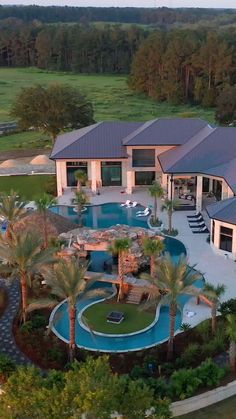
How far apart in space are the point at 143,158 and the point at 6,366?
27077 mm

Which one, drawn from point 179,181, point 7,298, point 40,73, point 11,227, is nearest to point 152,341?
point 7,298

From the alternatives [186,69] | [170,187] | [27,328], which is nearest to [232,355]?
[27,328]

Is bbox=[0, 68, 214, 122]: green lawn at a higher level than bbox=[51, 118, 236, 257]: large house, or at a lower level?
lower

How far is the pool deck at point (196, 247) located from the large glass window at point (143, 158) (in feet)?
7.52

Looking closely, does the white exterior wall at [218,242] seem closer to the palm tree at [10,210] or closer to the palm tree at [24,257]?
the palm tree at [24,257]

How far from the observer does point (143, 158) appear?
45000mm

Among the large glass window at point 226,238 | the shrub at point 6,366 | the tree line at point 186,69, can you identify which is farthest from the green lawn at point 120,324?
the tree line at point 186,69

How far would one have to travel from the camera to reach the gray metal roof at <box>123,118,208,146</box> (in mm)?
44344

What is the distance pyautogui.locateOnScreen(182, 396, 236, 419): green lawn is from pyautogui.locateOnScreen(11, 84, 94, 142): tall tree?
43.2 m

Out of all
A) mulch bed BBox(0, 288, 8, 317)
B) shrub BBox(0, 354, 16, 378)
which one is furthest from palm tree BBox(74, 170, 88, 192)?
shrub BBox(0, 354, 16, 378)

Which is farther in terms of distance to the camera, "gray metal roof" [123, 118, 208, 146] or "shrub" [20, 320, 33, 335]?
"gray metal roof" [123, 118, 208, 146]

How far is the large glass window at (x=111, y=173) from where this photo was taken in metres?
45.6

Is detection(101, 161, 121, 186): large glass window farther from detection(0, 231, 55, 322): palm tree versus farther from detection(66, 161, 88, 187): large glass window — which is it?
detection(0, 231, 55, 322): palm tree

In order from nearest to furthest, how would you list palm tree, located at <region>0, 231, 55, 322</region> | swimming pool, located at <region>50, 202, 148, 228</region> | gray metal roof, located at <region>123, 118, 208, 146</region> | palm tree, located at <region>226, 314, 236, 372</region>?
1. palm tree, located at <region>226, 314, 236, 372</region>
2. palm tree, located at <region>0, 231, 55, 322</region>
3. swimming pool, located at <region>50, 202, 148, 228</region>
4. gray metal roof, located at <region>123, 118, 208, 146</region>
